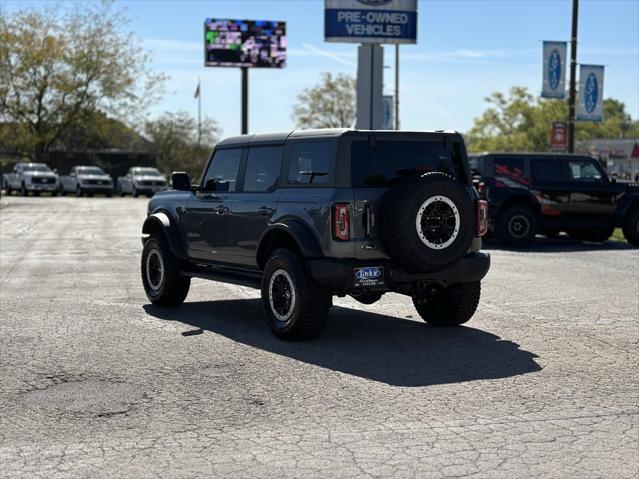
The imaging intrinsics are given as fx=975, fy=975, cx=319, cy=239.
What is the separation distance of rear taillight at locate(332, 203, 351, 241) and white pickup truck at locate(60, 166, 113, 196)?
4872 centimetres

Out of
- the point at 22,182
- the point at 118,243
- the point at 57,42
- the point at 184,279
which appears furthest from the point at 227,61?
the point at 184,279

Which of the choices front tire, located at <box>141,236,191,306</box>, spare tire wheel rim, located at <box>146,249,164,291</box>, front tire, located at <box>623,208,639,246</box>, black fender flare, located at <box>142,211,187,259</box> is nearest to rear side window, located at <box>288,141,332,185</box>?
black fender flare, located at <box>142,211,187,259</box>

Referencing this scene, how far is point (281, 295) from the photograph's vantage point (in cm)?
905

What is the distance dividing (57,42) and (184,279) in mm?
62198

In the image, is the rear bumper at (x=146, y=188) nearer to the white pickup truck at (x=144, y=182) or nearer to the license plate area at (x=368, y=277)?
the white pickup truck at (x=144, y=182)

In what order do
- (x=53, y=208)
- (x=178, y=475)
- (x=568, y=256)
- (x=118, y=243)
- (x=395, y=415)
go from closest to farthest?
(x=178, y=475) < (x=395, y=415) < (x=568, y=256) < (x=118, y=243) < (x=53, y=208)

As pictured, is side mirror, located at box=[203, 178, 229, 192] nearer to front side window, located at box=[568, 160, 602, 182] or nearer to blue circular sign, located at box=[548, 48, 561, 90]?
front side window, located at box=[568, 160, 602, 182]

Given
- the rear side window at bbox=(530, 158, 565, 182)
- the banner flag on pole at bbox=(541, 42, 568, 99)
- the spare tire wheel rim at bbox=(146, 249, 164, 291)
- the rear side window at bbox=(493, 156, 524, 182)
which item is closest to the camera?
the spare tire wheel rim at bbox=(146, 249, 164, 291)

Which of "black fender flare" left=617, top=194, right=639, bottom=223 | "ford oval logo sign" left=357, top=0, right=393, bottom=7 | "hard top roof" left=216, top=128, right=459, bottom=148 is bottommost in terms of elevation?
"black fender flare" left=617, top=194, right=639, bottom=223

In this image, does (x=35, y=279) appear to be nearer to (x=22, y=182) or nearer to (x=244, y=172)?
(x=244, y=172)

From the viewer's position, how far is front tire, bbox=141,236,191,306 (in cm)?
1116

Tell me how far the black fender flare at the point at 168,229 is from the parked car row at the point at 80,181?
43600 millimetres

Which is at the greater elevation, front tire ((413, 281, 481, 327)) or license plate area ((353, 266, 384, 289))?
license plate area ((353, 266, 384, 289))

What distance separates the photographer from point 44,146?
235 feet
